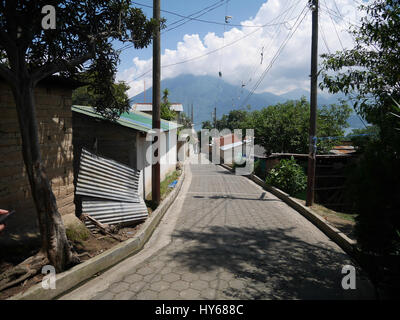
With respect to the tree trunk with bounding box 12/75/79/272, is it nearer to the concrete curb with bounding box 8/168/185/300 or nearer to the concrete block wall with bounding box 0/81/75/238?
the concrete curb with bounding box 8/168/185/300

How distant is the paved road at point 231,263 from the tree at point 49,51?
3.86ft

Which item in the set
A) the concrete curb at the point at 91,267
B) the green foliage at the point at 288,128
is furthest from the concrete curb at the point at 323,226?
the green foliage at the point at 288,128

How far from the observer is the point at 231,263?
18.5 ft

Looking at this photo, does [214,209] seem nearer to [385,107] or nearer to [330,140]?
[385,107]

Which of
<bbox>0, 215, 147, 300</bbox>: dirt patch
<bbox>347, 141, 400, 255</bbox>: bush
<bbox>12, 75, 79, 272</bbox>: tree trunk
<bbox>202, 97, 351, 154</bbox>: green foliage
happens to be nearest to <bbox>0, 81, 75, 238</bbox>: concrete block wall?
<bbox>0, 215, 147, 300</bbox>: dirt patch

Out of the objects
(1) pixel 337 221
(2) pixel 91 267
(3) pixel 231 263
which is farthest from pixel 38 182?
(1) pixel 337 221

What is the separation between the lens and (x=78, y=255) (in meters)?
5.32

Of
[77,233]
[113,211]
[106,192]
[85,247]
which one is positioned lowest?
[85,247]

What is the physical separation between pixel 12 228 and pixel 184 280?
3.39 meters

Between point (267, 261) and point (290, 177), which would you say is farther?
point (290, 177)

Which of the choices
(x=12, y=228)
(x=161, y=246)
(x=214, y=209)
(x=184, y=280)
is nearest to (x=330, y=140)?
(x=214, y=209)

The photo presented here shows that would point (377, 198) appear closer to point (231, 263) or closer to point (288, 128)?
point (231, 263)

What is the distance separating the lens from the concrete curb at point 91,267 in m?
3.95

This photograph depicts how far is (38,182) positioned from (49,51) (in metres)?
2.57
